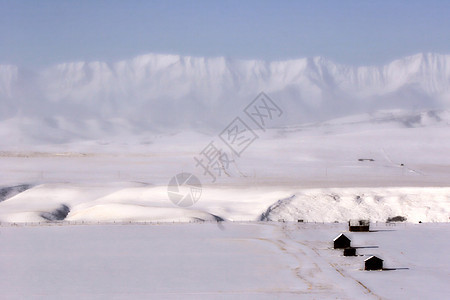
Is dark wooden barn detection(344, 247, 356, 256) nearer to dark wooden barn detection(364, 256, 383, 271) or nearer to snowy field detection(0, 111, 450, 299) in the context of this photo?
snowy field detection(0, 111, 450, 299)

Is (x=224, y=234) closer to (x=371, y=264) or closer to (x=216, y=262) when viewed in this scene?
(x=216, y=262)

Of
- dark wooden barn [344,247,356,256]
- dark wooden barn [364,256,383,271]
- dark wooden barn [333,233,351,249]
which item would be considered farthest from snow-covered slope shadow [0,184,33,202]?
dark wooden barn [364,256,383,271]

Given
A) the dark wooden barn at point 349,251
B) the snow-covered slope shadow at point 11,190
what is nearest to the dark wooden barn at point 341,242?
the dark wooden barn at point 349,251

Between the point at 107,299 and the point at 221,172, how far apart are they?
190 ft

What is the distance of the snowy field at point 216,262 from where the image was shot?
83.8 ft

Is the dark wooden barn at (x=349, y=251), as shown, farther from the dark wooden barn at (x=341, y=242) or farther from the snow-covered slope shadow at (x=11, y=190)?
the snow-covered slope shadow at (x=11, y=190)

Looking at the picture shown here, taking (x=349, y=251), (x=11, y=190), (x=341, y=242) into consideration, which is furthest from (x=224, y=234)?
(x=11, y=190)

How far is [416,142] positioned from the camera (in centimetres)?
12794

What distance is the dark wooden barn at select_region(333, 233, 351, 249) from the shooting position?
33.8m

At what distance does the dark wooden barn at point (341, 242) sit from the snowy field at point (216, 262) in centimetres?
45

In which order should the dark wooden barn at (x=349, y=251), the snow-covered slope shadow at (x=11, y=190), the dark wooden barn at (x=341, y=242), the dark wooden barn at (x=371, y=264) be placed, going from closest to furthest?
the dark wooden barn at (x=371, y=264), the dark wooden barn at (x=349, y=251), the dark wooden barn at (x=341, y=242), the snow-covered slope shadow at (x=11, y=190)

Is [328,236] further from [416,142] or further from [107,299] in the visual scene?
[416,142]

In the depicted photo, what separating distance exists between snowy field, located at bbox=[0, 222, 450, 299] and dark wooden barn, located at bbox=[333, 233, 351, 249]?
0.45 metres

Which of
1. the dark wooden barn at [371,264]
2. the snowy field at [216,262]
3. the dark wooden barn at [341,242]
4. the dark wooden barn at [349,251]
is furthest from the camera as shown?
the dark wooden barn at [341,242]
